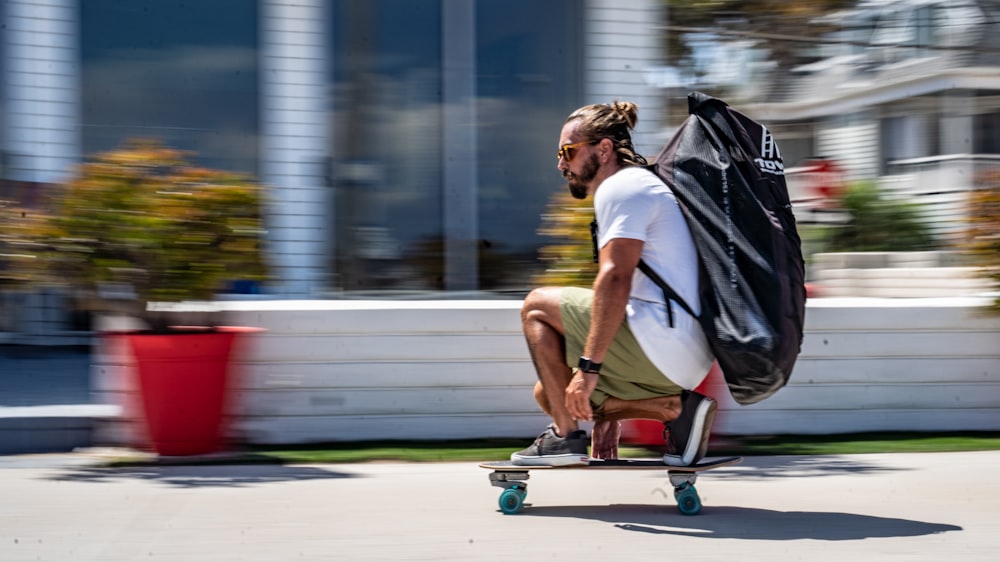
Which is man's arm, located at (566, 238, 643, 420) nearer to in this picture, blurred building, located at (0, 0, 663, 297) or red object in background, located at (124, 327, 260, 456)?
red object in background, located at (124, 327, 260, 456)

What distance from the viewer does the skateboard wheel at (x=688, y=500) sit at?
419 centimetres

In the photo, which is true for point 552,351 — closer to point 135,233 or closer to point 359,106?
point 135,233

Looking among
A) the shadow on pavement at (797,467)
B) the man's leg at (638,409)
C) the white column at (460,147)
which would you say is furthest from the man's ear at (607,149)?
the white column at (460,147)

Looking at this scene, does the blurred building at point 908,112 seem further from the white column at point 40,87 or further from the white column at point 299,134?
the white column at point 40,87

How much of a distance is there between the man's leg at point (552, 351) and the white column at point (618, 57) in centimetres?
510

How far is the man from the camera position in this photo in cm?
384

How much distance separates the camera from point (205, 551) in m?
3.74

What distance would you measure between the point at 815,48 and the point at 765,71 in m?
0.95

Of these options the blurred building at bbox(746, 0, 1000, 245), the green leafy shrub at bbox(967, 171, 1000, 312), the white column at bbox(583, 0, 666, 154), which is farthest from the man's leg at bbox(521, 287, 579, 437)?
the blurred building at bbox(746, 0, 1000, 245)

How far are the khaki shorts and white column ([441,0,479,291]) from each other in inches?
188

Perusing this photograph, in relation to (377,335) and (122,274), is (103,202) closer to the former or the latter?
(122,274)

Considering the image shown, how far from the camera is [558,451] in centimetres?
401

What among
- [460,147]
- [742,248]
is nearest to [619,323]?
[742,248]

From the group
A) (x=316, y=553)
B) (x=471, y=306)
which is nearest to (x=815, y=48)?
(x=471, y=306)
